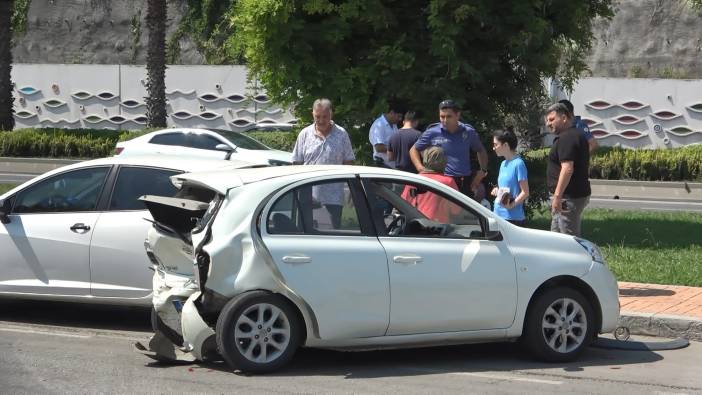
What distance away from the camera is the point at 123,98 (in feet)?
127

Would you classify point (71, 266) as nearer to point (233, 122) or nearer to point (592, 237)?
point (592, 237)

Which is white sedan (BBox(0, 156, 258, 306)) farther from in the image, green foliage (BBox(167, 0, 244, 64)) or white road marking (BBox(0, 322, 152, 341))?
green foliage (BBox(167, 0, 244, 64))

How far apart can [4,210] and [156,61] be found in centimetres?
2243

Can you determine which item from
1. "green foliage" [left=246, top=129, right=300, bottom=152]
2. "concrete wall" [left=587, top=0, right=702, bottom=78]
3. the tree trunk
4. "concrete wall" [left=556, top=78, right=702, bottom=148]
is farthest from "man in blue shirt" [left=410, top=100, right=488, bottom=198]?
"concrete wall" [left=587, top=0, right=702, bottom=78]

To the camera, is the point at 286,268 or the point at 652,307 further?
the point at 652,307

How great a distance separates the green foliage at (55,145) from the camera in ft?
101

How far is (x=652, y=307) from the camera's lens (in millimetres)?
10031

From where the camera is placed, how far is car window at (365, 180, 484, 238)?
8.18 metres

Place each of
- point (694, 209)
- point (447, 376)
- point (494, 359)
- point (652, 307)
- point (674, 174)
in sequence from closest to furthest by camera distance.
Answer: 1. point (447, 376)
2. point (494, 359)
3. point (652, 307)
4. point (694, 209)
5. point (674, 174)

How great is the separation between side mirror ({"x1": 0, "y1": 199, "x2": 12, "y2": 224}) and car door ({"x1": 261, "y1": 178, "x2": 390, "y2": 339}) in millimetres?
3105

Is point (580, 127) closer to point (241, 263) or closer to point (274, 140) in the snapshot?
point (241, 263)

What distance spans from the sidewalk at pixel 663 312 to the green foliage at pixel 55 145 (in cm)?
2224

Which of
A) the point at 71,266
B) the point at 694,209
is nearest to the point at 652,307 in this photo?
the point at 71,266

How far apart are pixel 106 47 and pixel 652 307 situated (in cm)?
4027
